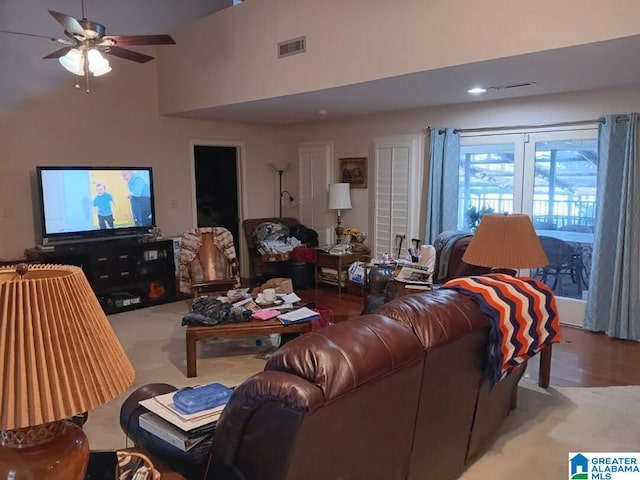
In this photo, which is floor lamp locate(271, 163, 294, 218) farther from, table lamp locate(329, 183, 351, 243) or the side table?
the side table

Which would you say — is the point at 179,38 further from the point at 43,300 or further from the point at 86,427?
the point at 43,300

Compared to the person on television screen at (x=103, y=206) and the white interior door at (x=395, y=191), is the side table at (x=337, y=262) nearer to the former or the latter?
the white interior door at (x=395, y=191)

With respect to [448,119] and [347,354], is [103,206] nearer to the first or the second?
[448,119]

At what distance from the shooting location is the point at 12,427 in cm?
81

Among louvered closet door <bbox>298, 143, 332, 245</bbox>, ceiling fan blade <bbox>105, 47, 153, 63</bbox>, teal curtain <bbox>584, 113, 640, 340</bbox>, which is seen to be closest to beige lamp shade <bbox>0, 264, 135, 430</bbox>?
ceiling fan blade <bbox>105, 47, 153, 63</bbox>

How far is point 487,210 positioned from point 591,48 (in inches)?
99.4

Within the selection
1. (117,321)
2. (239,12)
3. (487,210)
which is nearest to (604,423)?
(487,210)

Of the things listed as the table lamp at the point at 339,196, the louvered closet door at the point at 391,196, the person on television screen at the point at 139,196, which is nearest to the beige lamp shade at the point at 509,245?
the louvered closet door at the point at 391,196

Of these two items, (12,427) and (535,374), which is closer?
(12,427)

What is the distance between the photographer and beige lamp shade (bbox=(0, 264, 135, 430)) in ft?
2.69

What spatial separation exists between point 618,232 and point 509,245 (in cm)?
228

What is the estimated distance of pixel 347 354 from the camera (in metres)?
1.45

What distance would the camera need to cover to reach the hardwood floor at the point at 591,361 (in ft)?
11.8

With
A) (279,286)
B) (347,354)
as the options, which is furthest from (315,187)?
(347,354)
